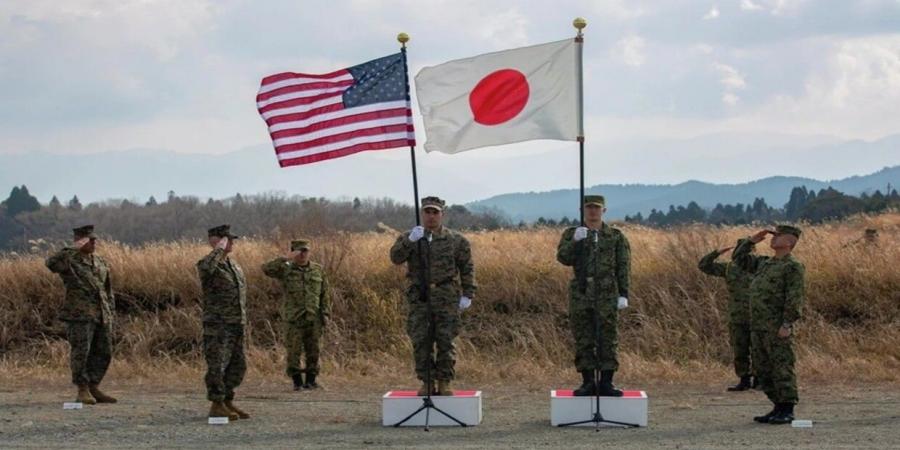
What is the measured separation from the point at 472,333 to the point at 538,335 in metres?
1.15

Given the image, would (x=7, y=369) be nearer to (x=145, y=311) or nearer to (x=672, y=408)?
(x=145, y=311)

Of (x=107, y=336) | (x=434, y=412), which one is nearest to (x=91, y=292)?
(x=107, y=336)

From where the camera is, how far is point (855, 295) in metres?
18.0

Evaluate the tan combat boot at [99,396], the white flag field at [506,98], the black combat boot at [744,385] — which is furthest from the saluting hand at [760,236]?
the tan combat boot at [99,396]

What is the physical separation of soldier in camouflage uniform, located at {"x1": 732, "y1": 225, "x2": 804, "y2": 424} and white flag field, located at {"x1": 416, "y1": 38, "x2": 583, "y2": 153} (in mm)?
2309

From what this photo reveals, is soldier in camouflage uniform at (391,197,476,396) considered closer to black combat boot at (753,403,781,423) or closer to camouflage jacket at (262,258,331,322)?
black combat boot at (753,403,781,423)

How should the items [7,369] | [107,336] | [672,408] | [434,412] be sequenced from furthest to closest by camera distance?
1. [7,369]
2. [107,336]
3. [672,408]
4. [434,412]

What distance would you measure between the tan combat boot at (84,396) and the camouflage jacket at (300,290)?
2.80 metres

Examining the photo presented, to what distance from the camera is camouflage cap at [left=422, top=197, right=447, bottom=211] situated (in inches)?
448

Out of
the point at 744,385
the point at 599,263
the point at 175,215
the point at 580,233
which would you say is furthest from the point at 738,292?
the point at 175,215

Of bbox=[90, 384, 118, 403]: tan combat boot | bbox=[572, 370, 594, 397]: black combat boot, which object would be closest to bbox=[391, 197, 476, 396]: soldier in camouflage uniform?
bbox=[572, 370, 594, 397]: black combat boot

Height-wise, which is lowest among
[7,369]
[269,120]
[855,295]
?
[7,369]

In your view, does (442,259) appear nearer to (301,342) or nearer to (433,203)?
(433,203)

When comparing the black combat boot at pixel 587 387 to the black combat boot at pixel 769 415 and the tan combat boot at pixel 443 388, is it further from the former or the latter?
the black combat boot at pixel 769 415
